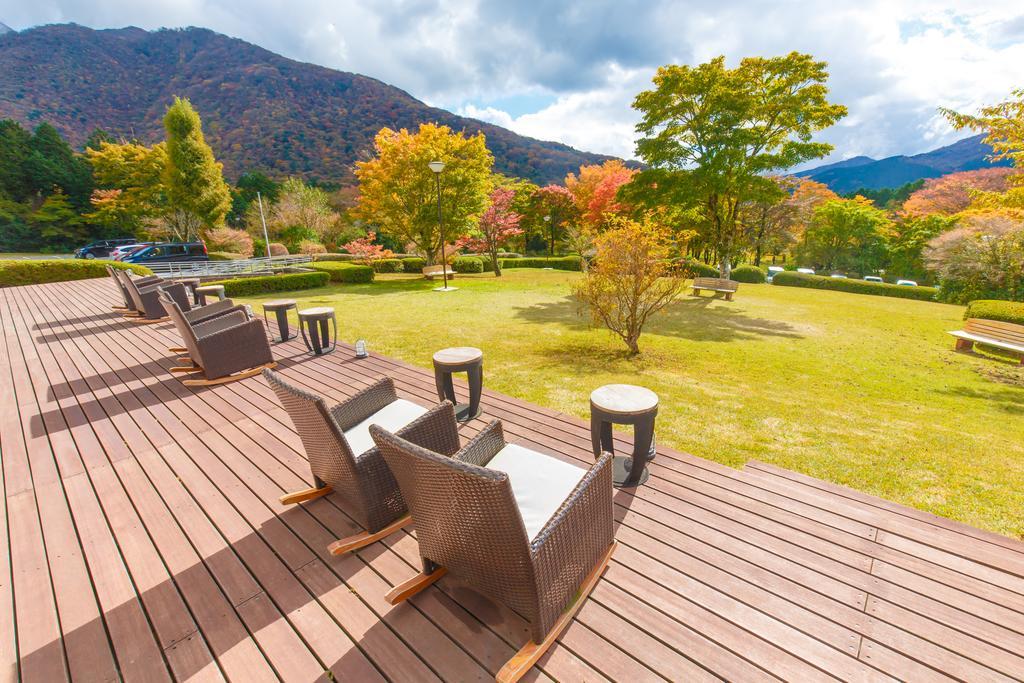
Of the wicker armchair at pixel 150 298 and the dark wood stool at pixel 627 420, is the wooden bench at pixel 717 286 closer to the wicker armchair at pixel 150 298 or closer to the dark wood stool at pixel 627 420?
the dark wood stool at pixel 627 420

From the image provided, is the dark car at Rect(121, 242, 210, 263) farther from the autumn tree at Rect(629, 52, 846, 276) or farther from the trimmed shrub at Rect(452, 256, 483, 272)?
the autumn tree at Rect(629, 52, 846, 276)

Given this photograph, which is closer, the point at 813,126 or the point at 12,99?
the point at 813,126

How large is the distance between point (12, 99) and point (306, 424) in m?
92.2

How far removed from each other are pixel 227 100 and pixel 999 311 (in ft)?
275

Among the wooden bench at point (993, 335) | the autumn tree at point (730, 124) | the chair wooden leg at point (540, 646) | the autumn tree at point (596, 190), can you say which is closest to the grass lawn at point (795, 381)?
the wooden bench at point (993, 335)

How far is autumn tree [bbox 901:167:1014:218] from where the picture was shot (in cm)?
2553

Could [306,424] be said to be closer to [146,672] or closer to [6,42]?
[146,672]

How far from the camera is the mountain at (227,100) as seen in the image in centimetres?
5166

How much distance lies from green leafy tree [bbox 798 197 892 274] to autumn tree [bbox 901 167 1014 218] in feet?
5.98

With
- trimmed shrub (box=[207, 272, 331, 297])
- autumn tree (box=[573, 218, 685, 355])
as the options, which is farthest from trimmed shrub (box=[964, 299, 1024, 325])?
trimmed shrub (box=[207, 272, 331, 297])

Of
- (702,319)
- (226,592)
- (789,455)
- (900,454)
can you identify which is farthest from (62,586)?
(702,319)

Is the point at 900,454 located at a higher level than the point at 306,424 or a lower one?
lower

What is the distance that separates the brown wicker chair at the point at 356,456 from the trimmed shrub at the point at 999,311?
12.7 metres

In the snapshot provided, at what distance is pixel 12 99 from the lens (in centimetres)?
5294
